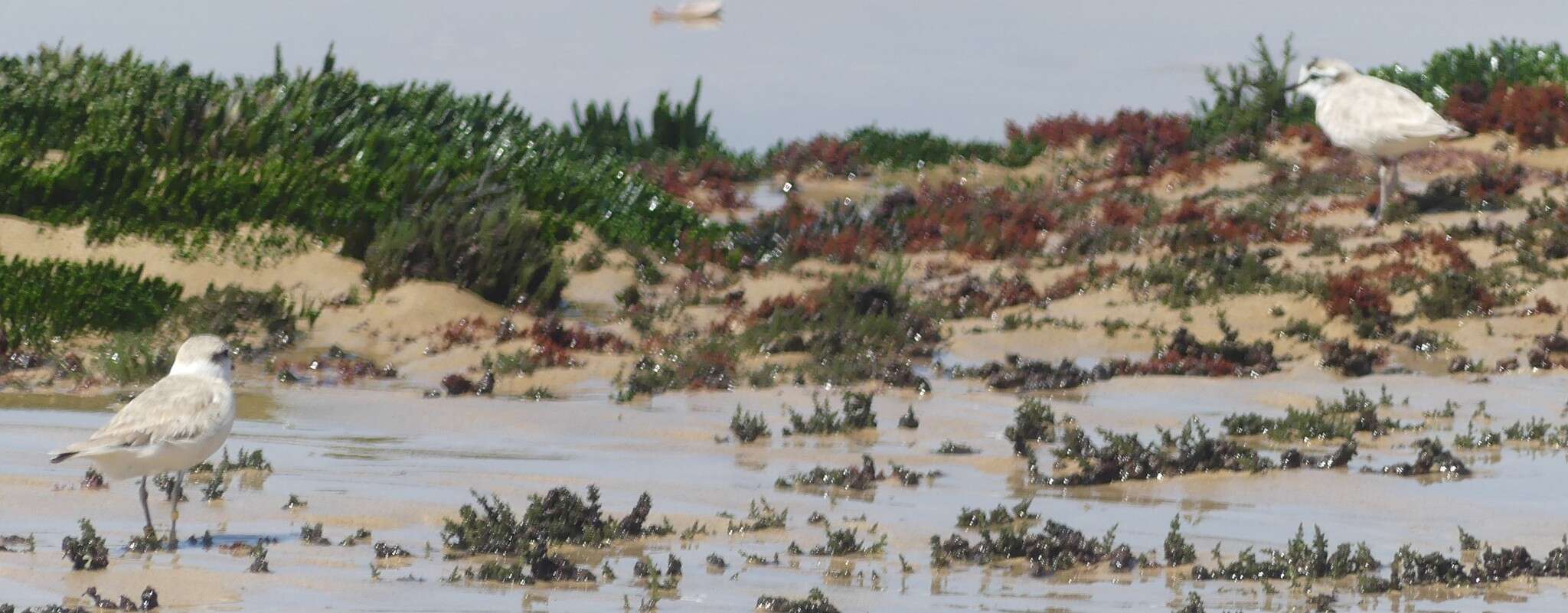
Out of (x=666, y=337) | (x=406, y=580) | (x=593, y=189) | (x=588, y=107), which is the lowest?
(x=406, y=580)

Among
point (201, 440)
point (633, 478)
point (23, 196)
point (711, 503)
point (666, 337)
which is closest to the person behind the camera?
point (201, 440)

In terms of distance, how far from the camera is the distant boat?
4969 centimetres

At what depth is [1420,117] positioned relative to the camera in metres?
18.3

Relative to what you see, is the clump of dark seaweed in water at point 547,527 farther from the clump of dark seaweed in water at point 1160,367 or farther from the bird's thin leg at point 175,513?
the clump of dark seaweed in water at point 1160,367

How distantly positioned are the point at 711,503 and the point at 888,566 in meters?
1.68

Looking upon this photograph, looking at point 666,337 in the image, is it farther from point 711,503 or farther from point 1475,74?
point 1475,74

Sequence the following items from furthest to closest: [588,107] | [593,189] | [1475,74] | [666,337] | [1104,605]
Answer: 1. [588,107]
2. [1475,74]
3. [593,189]
4. [666,337]
5. [1104,605]

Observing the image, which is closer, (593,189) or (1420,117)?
(1420,117)

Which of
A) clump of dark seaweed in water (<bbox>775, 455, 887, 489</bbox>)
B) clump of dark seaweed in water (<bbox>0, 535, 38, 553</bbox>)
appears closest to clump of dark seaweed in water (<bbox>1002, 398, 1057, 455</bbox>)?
clump of dark seaweed in water (<bbox>775, 455, 887, 489</bbox>)

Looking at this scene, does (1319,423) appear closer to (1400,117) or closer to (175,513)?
(175,513)

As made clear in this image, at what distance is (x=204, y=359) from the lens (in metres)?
8.40

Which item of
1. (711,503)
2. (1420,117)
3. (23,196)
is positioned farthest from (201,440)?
(1420,117)

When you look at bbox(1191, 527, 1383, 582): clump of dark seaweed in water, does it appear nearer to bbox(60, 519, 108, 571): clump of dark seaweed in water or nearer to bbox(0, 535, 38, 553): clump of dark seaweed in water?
bbox(60, 519, 108, 571): clump of dark seaweed in water

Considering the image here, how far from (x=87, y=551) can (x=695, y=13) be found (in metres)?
43.3
